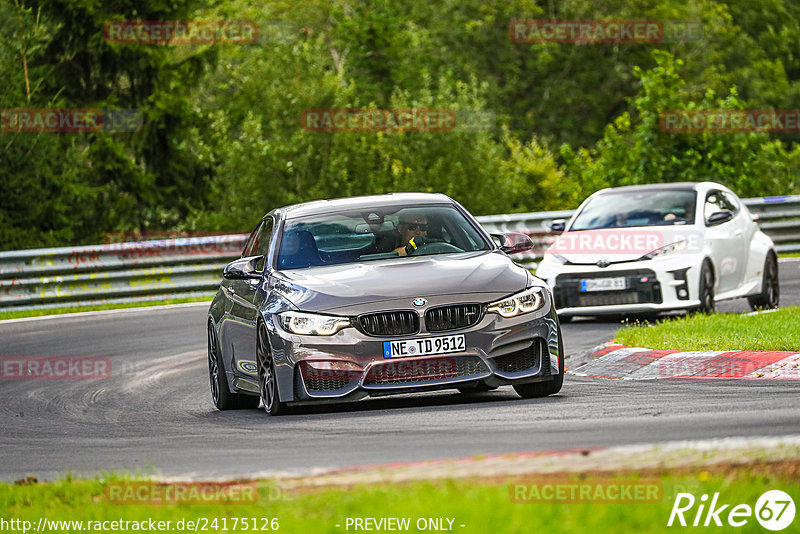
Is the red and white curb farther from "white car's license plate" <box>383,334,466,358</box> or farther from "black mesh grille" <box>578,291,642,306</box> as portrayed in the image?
"black mesh grille" <box>578,291,642,306</box>

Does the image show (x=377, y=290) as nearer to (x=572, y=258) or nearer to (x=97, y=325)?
(x=572, y=258)

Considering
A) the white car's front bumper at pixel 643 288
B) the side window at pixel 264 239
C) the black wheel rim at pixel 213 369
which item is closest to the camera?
the side window at pixel 264 239

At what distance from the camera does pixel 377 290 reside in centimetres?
1007

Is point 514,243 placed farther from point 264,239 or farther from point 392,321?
point 264,239

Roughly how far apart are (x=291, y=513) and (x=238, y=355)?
5.62m

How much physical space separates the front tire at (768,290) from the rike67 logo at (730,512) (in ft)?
41.8

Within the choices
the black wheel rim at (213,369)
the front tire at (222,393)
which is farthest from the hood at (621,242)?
the front tire at (222,393)

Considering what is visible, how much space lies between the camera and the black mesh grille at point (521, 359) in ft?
33.1

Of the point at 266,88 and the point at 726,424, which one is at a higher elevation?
the point at 726,424

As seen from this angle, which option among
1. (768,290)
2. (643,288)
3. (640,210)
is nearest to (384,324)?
(643,288)

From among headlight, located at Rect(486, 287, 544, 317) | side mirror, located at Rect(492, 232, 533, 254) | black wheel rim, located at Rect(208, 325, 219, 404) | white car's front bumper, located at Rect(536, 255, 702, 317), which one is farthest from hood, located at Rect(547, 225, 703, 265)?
headlight, located at Rect(486, 287, 544, 317)

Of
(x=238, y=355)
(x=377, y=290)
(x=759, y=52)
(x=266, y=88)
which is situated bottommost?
(x=759, y=52)

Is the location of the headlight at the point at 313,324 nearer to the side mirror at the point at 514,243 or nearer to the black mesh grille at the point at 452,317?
the black mesh grille at the point at 452,317

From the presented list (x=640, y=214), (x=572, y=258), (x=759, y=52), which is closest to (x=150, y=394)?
(x=572, y=258)
